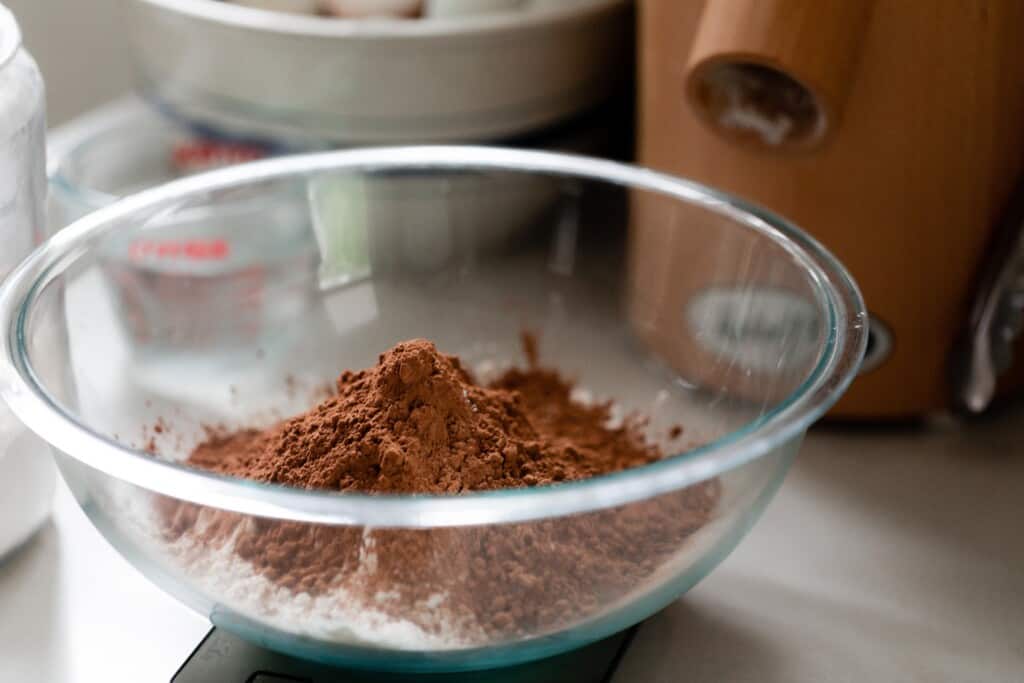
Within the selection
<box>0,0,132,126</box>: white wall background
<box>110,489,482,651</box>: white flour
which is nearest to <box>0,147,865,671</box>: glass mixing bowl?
<box>110,489,482,651</box>: white flour

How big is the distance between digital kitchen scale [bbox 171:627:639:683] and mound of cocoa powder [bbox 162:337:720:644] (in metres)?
0.05

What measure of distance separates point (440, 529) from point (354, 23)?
1.28ft

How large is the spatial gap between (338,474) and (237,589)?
0.18ft

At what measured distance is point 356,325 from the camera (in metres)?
0.62

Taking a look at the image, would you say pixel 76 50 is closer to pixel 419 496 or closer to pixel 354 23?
pixel 354 23

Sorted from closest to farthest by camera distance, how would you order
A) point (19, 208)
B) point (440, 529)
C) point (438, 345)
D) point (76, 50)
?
1. point (440, 529)
2. point (19, 208)
3. point (438, 345)
4. point (76, 50)

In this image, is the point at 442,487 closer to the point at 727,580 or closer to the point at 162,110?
the point at 727,580

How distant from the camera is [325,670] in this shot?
1.50 feet

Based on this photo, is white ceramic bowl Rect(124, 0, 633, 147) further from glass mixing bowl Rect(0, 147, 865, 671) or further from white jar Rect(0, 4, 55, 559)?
white jar Rect(0, 4, 55, 559)

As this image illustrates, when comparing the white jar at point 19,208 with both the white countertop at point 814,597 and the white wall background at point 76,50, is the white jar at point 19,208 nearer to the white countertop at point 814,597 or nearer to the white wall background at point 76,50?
the white countertop at point 814,597

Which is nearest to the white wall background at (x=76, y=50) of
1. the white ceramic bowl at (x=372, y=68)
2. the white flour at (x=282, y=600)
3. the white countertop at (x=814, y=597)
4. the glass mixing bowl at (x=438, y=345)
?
the white ceramic bowl at (x=372, y=68)

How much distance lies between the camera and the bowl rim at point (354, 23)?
0.67m

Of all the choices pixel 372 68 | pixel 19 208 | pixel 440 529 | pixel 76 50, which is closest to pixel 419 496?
pixel 440 529

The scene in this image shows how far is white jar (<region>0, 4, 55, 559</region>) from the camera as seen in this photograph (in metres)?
0.47
